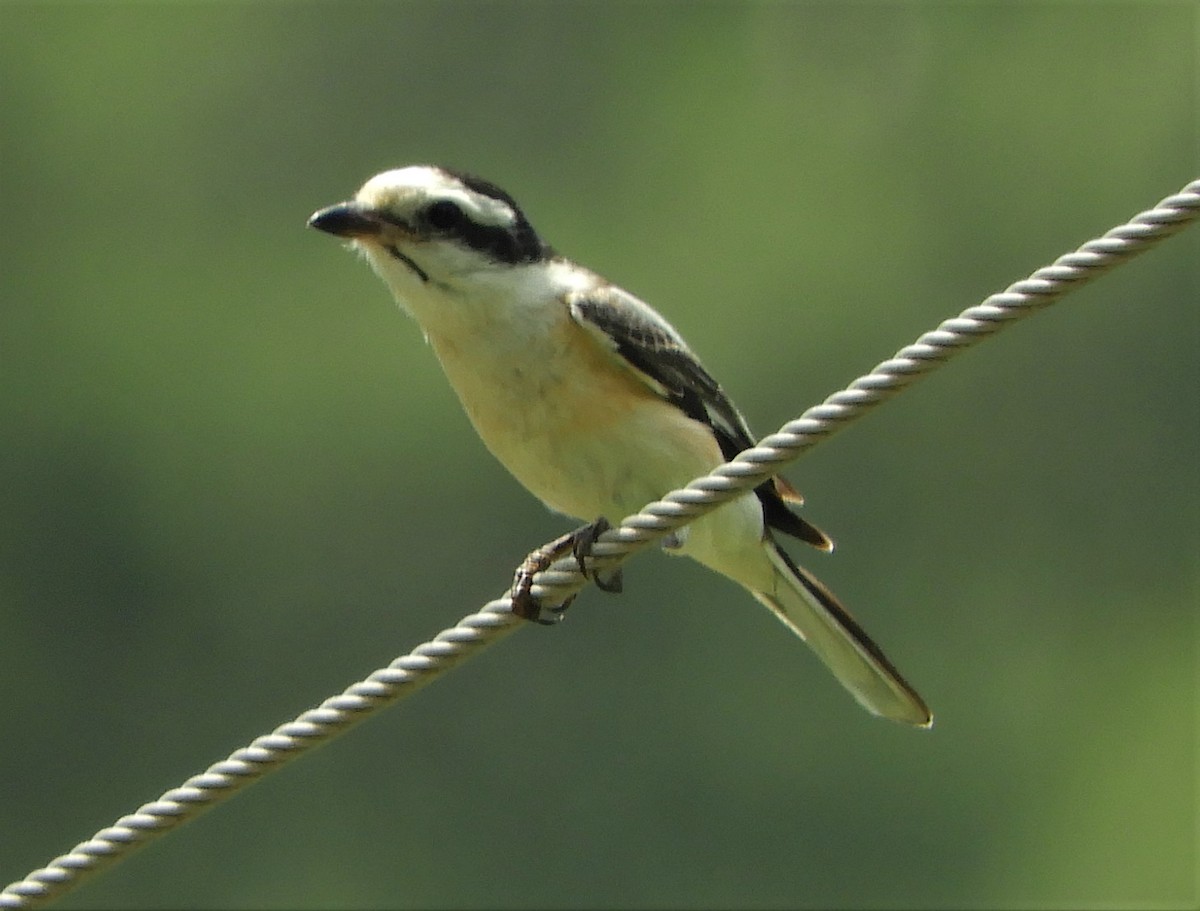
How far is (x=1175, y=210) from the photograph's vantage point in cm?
348

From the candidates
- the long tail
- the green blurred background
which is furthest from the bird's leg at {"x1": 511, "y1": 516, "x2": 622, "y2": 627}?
the green blurred background

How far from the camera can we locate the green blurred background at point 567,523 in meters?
22.6

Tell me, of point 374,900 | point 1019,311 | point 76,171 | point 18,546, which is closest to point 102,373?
point 18,546

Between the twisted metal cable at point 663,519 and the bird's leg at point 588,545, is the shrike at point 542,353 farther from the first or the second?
the twisted metal cable at point 663,519

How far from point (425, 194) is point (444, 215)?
67 mm

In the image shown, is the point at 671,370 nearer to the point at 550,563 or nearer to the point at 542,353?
the point at 542,353

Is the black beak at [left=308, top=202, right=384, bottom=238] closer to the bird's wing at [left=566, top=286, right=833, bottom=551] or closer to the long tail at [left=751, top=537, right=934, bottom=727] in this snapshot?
the bird's wing at [left=566, top=286, right=833, bottom=551]

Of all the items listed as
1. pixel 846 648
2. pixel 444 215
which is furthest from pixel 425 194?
pixel 846 648

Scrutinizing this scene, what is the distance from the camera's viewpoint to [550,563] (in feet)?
16.0

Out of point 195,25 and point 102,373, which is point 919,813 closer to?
point 102,373

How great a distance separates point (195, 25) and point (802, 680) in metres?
18.9

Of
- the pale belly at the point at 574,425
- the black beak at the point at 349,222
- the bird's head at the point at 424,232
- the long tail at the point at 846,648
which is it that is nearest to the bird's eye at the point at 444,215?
the bird's head at the point at 424,232

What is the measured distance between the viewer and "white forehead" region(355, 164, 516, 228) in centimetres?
509

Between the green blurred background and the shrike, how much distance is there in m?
13.2
